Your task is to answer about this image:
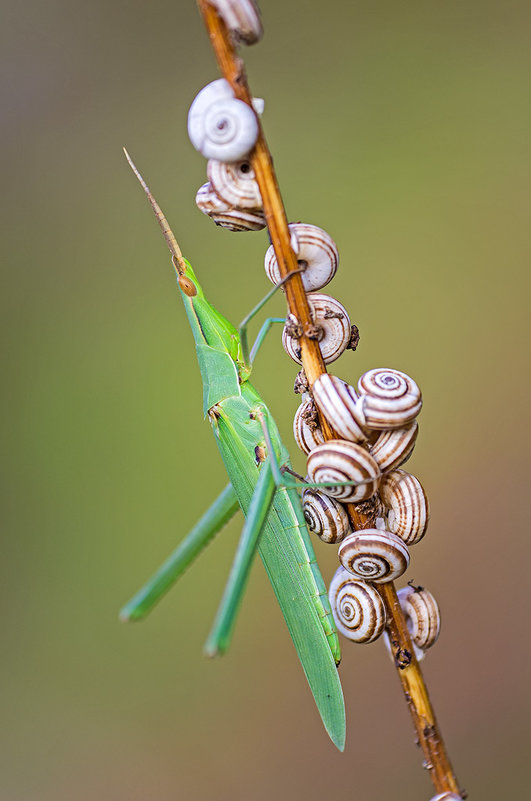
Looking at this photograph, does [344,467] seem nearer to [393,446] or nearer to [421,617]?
[393,446]

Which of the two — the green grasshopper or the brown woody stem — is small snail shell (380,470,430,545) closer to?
the brown woody stem

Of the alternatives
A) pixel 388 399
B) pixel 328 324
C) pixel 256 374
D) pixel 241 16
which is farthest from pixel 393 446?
pixel 256 374

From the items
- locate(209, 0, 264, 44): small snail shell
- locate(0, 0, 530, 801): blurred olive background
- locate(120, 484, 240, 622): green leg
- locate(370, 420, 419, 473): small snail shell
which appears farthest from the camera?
locate(0, 0, 530, 801): blurred olive background

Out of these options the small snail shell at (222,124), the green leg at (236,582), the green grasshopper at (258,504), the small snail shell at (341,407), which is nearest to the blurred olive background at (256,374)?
the green grasshopper at (258,504)

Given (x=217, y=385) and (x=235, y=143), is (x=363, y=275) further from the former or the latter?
(x=235, y=143)

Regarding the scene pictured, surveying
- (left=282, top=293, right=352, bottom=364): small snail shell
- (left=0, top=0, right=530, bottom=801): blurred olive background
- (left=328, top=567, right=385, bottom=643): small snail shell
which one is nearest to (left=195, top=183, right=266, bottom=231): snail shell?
(left=282, top=293, right=352, bottom=364): small snail shell

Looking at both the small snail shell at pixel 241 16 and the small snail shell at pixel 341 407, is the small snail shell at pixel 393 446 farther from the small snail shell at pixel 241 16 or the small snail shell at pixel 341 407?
the small snail shell at pixel 241 16

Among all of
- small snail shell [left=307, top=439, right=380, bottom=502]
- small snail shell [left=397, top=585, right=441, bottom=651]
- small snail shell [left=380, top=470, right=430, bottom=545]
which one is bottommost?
small snail shell [left=397, top=585, right=441, bottom=651]
